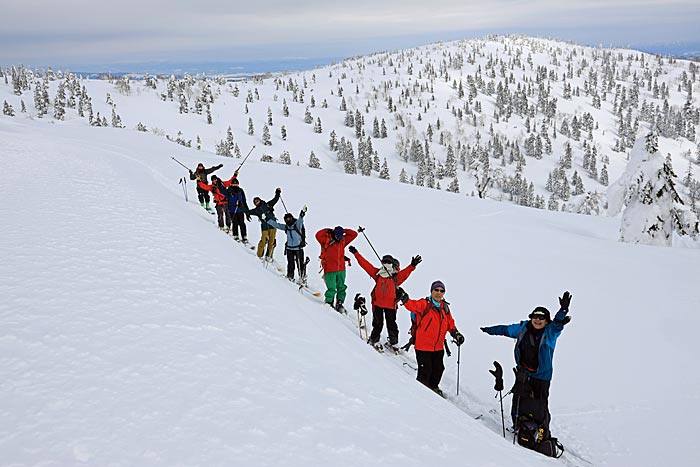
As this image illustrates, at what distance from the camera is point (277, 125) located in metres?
142

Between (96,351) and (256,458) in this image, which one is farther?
(96,351)

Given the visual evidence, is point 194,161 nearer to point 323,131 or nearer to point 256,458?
point 256,458

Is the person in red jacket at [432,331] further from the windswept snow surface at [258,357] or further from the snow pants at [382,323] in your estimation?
the snow pants at [382,323]

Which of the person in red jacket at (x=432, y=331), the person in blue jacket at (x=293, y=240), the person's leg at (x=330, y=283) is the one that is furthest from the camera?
the person in blue jacket at (x=293, y=240)

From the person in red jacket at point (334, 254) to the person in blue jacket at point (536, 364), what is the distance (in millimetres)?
4508

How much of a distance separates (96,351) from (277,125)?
474 feet

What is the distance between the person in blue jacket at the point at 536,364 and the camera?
5.89 meters

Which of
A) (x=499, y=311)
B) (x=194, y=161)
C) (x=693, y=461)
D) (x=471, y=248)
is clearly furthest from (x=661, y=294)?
(x=194, y=161)

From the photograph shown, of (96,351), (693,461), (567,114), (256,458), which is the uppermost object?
(567,114)

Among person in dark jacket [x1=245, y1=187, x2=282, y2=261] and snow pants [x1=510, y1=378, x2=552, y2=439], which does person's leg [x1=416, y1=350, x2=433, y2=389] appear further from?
person in dark jacket [x1=245, y1=187, x2=282, y2=261]

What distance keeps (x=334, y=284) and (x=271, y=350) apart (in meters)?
5.32

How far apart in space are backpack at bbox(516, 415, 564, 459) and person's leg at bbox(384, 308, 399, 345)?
9.64ft

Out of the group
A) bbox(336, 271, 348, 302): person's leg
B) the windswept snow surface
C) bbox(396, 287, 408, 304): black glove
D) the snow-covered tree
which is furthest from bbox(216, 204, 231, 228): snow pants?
the snow-covered tree

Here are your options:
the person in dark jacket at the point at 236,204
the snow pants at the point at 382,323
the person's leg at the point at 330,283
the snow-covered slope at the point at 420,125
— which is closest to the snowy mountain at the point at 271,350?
the snow pants at the point at 382,323
